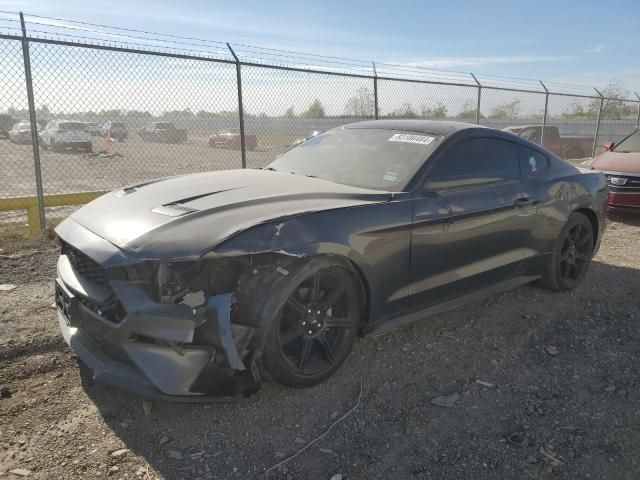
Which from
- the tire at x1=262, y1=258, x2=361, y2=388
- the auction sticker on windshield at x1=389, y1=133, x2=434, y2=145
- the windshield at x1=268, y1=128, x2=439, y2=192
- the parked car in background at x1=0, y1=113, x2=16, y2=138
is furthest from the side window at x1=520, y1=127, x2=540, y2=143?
the tire at x1=262, y1=258, x2=361, y2=388

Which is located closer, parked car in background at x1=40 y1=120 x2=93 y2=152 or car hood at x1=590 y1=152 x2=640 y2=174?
parked car in background at x1=40 y1=120 x2=93 y2=152

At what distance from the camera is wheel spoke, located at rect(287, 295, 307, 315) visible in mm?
2908

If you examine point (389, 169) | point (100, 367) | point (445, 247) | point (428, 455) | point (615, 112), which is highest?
point (615, 112)

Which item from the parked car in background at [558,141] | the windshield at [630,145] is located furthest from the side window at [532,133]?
the windshield at [630,145]

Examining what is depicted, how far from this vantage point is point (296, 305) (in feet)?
9.62

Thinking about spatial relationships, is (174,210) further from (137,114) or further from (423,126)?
(137,114)

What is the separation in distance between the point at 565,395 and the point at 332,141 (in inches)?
98.9

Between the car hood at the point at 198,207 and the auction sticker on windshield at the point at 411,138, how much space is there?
660 millimetres

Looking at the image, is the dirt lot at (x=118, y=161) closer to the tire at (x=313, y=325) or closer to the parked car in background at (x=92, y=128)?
the parked car in background at (x=92, y=128)

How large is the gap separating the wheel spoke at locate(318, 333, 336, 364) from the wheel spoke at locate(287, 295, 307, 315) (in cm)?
24

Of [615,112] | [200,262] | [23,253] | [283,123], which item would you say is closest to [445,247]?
[200,262]

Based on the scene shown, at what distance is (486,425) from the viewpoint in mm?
2855

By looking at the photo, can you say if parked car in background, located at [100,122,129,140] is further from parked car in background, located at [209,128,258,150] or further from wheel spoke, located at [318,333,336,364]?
wheel spoke, located at [318,333,336,364]

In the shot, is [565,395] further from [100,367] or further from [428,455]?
[100,367]
